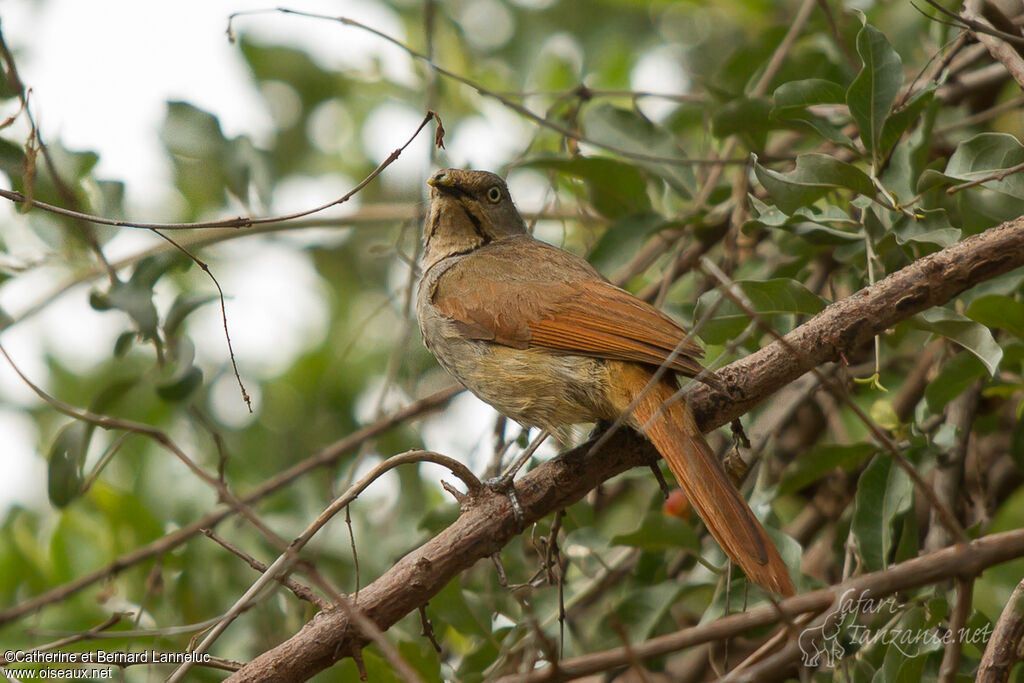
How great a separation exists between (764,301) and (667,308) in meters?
0.86

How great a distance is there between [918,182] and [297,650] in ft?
7.98

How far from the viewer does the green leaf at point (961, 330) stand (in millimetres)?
2863

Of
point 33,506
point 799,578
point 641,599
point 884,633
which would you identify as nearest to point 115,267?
point 33,506

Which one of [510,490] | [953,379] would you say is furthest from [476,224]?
[953,379]

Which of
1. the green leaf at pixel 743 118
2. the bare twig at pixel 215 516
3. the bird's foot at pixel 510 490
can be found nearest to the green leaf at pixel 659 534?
the bird's foot at pixel 510 490

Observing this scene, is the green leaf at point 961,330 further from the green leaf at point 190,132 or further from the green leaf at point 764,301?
the green leaf at point 190,132

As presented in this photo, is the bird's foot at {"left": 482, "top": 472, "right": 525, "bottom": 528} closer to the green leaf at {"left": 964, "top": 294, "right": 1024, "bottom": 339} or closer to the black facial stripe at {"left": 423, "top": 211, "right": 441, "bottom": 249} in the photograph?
the green leaf at {"left": 964, "top": 294, "right": 1024, "bottom": 339}

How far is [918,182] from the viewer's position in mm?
3268

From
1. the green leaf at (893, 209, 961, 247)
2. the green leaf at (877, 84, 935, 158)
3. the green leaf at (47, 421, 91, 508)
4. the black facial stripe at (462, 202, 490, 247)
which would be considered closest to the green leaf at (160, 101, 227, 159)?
the black facial stripe at (462, 202, 490, 247)

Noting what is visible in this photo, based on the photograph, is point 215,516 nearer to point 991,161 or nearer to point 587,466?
point 587,466

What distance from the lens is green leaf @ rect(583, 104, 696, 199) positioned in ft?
13.7

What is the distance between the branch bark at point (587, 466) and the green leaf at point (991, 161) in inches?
14.2

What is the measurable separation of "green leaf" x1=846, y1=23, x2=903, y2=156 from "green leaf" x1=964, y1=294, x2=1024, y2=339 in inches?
27.6

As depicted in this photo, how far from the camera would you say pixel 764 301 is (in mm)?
3180
